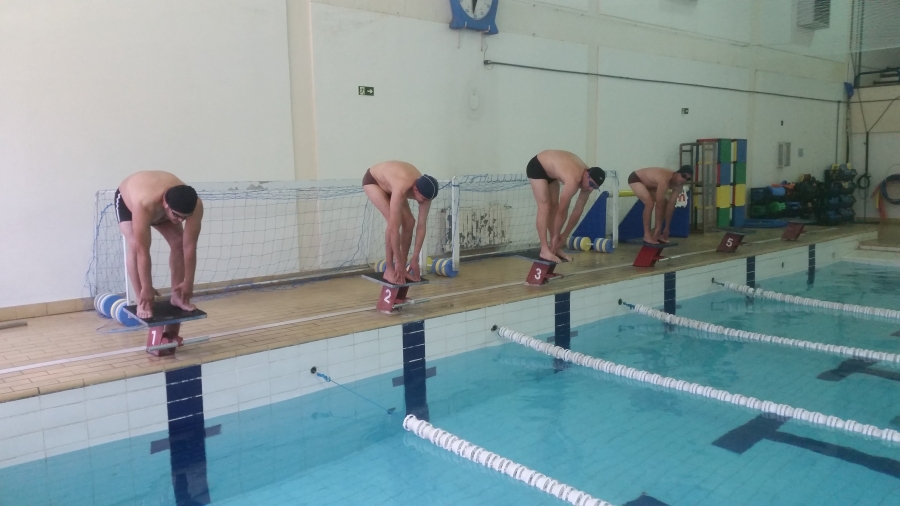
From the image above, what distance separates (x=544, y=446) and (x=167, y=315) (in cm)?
239

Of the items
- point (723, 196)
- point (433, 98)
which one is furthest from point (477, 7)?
point (723, 196)

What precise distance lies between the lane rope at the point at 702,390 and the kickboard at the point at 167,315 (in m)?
2.45

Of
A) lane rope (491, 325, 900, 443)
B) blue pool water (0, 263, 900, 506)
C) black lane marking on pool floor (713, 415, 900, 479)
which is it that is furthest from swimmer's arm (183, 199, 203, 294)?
black lane marking on pool floor (713, 415, 900, 479)

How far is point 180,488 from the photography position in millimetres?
3160

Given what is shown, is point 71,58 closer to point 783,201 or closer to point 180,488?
point 180,488

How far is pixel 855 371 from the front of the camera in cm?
468

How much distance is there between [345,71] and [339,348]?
3.41 m

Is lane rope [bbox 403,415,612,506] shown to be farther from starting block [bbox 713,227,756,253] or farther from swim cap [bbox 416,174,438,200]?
starting block [bbox 713,227,756,253]

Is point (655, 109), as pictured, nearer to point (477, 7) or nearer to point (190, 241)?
point (477, 7)

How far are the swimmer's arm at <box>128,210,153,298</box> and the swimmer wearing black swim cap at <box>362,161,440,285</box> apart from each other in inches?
69.5

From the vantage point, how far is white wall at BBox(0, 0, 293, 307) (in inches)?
197

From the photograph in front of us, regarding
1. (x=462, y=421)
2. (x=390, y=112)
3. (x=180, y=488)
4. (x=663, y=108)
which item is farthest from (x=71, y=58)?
(x=663, y=108)

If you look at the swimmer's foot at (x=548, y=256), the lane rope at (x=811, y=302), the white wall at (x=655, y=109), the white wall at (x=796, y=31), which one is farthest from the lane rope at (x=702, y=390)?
the white wall at (x=796, y=31)

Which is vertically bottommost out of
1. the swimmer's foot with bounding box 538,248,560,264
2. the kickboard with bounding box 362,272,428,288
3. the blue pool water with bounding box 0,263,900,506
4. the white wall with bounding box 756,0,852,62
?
the blue pool water with bounding box 0,263,900,506
